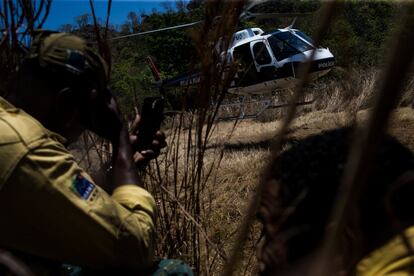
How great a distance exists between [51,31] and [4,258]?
0.82m

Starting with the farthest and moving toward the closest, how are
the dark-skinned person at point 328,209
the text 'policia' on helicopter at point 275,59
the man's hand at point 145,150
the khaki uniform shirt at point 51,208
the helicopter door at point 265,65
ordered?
the helicopter door at point 265,65 → the text 'policia' on helicopter at point 275,59 → the man's hand at point 145,150 → the khaki uniform shirt at point 51,208 → the dark-skinned person at point 328,209

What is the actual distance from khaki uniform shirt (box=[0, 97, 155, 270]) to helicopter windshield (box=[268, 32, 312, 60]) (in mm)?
11116

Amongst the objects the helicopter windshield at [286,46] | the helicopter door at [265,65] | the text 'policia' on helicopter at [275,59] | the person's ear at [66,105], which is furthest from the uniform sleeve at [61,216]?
the helicopter windshield at [286,46]

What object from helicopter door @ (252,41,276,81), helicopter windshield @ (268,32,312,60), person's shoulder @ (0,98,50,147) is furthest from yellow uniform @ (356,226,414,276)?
helicopter windshield @ (268,32,312,60)

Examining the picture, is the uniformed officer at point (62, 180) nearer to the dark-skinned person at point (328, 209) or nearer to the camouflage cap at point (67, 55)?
the camouflage cap at point (67, 55)

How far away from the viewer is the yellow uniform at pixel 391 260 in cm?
72

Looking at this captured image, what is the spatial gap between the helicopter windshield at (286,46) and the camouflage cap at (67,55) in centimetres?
1092

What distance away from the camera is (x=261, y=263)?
0.80 metres

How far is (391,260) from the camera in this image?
739 mm

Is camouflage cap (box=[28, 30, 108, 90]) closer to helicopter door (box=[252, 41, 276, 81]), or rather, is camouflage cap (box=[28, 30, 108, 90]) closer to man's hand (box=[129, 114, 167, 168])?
man's hand (box=[129, 114, 167, 168])

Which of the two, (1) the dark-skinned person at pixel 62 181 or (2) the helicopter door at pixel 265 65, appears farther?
(2) the helicopter door at pixel 265 65

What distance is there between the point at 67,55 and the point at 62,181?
31 cm

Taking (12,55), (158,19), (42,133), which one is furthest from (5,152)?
(158,19)

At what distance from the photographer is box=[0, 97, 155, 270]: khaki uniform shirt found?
1.02 metres
